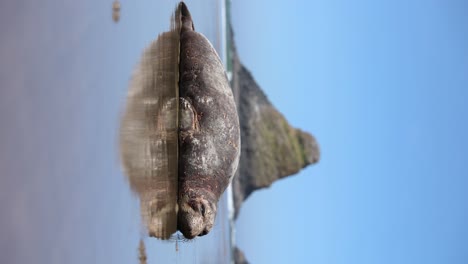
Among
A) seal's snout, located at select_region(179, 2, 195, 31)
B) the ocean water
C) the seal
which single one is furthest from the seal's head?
seal's snout, located at select_region(179, 2, 195, 31)

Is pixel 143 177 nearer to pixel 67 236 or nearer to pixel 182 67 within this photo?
pixel 67 236

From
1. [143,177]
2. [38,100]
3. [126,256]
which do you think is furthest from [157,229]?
[38,100]

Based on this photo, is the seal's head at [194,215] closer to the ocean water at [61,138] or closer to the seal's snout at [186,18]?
the ocean water at [61,138]

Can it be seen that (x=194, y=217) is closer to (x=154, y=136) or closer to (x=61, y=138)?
(x=154, y=136)

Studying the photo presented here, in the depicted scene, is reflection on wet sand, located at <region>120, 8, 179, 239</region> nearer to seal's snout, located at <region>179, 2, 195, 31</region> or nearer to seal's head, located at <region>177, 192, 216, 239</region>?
seal's head, located at <region>177, 192, 216, 239</region>

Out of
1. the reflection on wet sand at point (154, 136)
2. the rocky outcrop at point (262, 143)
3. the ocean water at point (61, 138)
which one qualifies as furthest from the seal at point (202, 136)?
the rocky outcrop at point (262, 143)

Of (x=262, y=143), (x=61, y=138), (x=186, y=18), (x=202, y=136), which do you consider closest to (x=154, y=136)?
(x=202, y=136)
